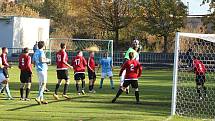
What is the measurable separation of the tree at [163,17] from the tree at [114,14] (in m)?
2.37

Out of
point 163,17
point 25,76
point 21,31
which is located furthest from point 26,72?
point 163,17

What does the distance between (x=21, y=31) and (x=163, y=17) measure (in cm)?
1511

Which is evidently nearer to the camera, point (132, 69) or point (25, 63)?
point (132, 69)

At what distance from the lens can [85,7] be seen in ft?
200

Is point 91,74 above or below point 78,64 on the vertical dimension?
below

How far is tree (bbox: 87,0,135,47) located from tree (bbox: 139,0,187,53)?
2366 millimetres

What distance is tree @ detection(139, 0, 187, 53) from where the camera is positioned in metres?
55.1

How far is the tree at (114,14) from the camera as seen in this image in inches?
2291

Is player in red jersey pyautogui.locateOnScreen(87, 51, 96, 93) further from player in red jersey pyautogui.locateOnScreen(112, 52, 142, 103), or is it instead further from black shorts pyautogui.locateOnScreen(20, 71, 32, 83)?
player in red jersey pyautogui.locateOnScreen(112, 52, 142, 103)

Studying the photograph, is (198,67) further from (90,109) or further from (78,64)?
(90,109)

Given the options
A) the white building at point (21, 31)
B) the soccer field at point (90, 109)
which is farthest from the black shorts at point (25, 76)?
the white building at point (21, 31)

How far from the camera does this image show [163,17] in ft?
181

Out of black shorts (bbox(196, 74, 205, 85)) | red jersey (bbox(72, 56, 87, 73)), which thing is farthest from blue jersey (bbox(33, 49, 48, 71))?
black shorts (bbox(196, 74, 205, 85))

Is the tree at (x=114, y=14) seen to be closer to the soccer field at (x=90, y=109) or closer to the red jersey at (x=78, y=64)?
the red jersey at (x=78, y=64)
